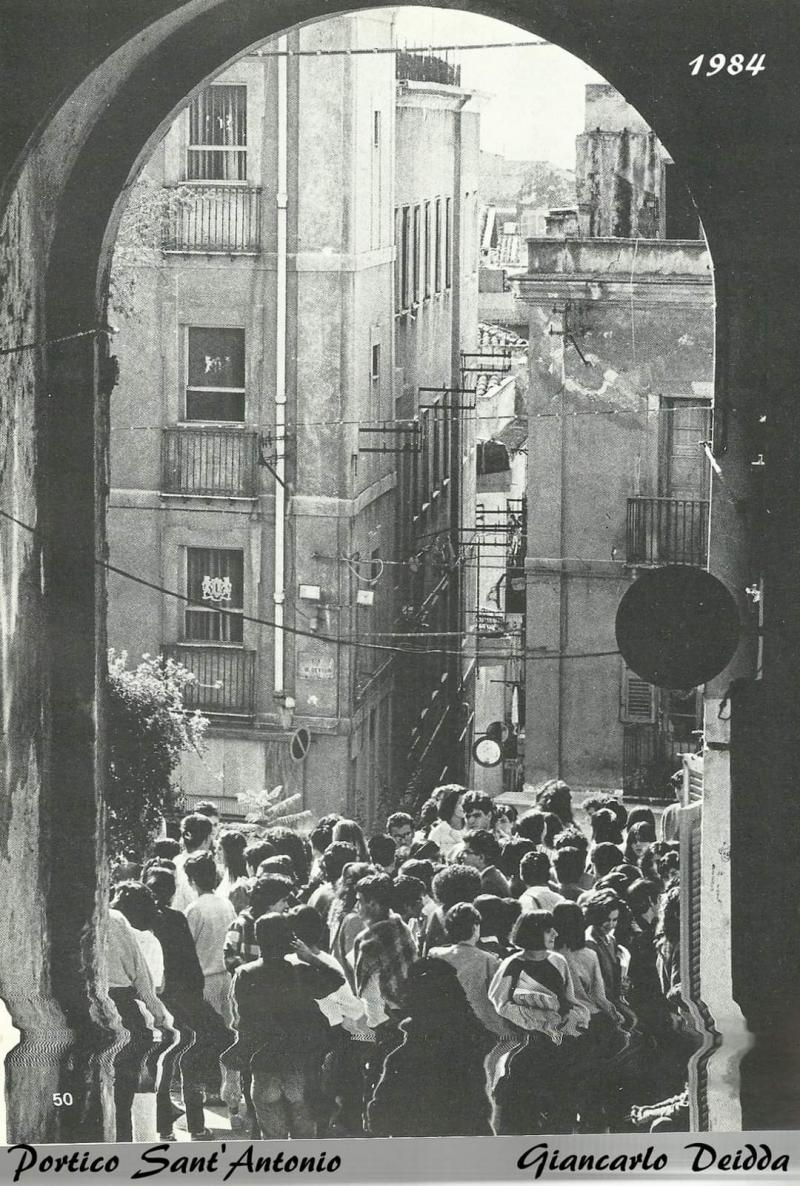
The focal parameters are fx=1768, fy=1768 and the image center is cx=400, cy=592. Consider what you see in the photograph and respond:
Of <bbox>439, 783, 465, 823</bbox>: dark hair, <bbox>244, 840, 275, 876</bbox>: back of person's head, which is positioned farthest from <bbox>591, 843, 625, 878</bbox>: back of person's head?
<bbox>244, 840, 275, 876</bbox>: back of person's head

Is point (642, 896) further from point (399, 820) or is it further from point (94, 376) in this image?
point (94, 376)

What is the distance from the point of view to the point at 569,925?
177 inches

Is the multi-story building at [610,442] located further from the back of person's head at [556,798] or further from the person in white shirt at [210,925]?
the person in white shirt at [210,925]

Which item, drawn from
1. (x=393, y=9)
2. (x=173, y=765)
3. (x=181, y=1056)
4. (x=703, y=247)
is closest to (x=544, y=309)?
(x=703, y=247)

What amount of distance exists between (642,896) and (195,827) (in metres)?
1.15

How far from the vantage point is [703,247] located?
434cm

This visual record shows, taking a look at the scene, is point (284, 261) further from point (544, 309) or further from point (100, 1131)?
point (100, 1131)

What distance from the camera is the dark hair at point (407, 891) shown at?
453cm

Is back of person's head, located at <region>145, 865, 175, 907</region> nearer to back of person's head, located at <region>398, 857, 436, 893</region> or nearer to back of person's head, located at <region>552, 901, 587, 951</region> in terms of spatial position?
back of person's head, located at <region>398, 857, 436, 893</region>

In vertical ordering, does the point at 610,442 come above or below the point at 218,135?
below

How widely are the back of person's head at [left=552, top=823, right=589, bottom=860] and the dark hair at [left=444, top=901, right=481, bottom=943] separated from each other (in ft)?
0.89

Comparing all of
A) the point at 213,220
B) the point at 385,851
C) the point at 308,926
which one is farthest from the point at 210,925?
the point at 213,220

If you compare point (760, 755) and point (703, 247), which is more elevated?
point (703, 247)

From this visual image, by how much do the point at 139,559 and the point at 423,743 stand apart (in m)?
0.86
